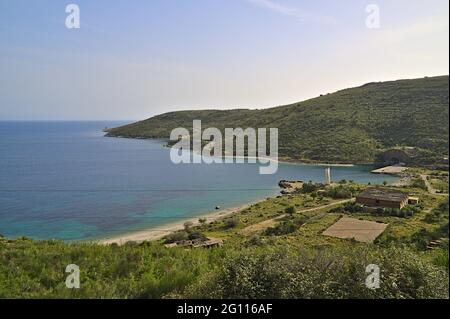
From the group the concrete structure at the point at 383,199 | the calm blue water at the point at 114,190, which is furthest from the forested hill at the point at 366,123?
the concrete structure at the point at 383,199

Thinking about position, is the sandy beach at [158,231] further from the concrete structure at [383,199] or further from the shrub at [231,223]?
the concrete structure at [383,199]

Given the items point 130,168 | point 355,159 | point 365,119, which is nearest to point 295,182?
point 355,159

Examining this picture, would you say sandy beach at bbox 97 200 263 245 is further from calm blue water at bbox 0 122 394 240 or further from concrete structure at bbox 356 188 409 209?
concrete structure at bbox 356 188 409 209

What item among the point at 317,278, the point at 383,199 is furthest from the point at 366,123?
the point at 317,278
